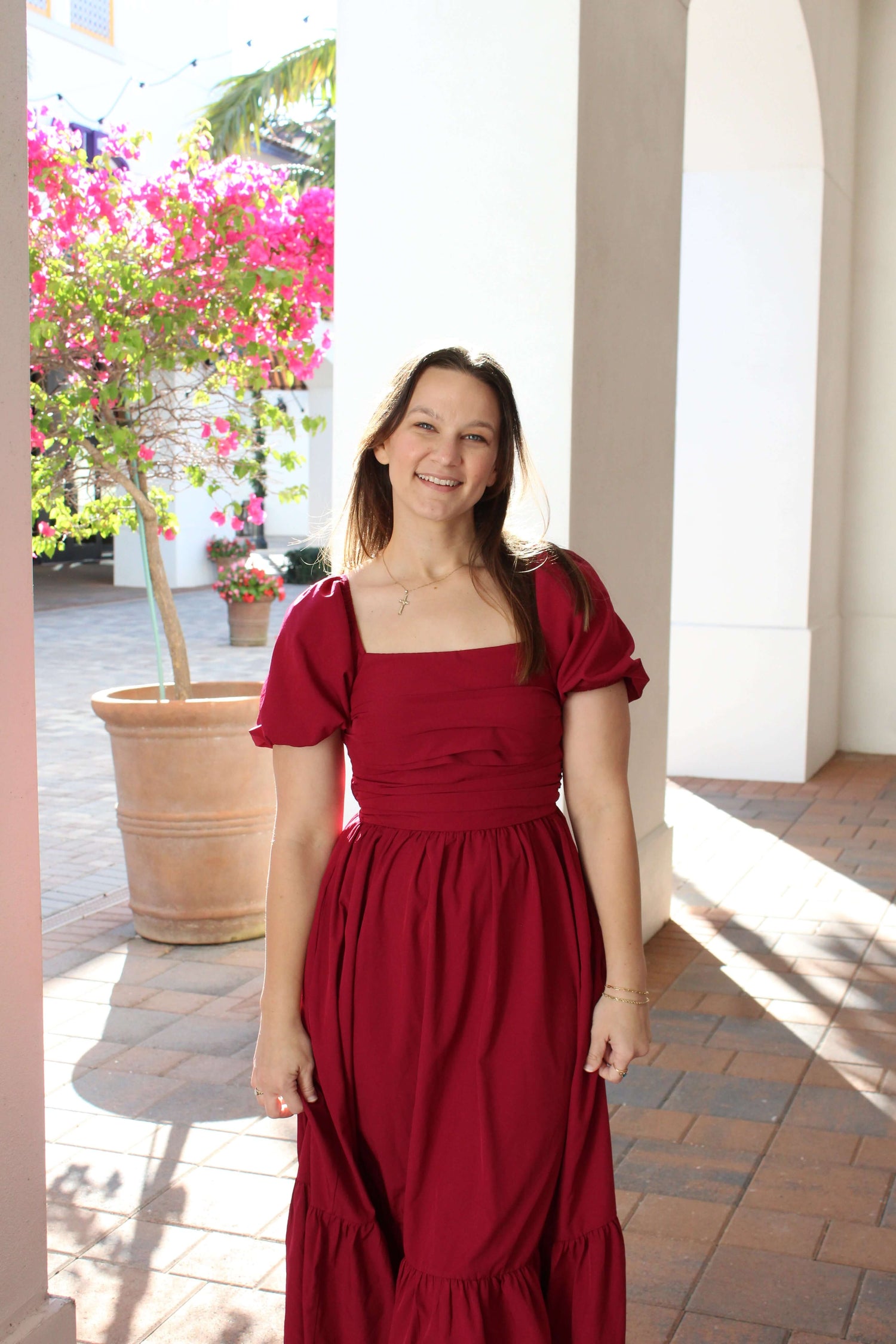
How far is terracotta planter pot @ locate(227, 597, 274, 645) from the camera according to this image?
43.1 ft

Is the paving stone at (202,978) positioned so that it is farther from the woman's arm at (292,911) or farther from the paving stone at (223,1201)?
the woman's arm at (292,911)

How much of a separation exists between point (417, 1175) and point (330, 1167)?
128mm

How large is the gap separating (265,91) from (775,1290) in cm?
1308

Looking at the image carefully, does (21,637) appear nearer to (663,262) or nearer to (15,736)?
(15,736)

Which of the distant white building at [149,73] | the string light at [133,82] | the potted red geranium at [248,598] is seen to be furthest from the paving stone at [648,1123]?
the string light at [133,82]

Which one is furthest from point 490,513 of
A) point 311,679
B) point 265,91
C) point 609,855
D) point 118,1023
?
point 265,91

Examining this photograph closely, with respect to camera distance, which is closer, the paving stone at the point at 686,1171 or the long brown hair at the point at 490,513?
the long brown hair at the point at 490,513

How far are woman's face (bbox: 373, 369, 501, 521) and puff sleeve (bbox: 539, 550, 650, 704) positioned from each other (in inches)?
6.9

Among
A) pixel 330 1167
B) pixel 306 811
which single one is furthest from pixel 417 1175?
pixel 306 811

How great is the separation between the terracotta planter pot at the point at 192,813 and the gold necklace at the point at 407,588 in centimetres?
250

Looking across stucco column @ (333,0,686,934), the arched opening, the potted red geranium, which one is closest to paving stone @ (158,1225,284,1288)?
stucco column @ (333,0,686,934)

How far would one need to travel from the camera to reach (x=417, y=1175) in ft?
5.98

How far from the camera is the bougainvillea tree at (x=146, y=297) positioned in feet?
13.9

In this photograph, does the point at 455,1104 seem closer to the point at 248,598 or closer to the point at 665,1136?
the point at 665,1136
